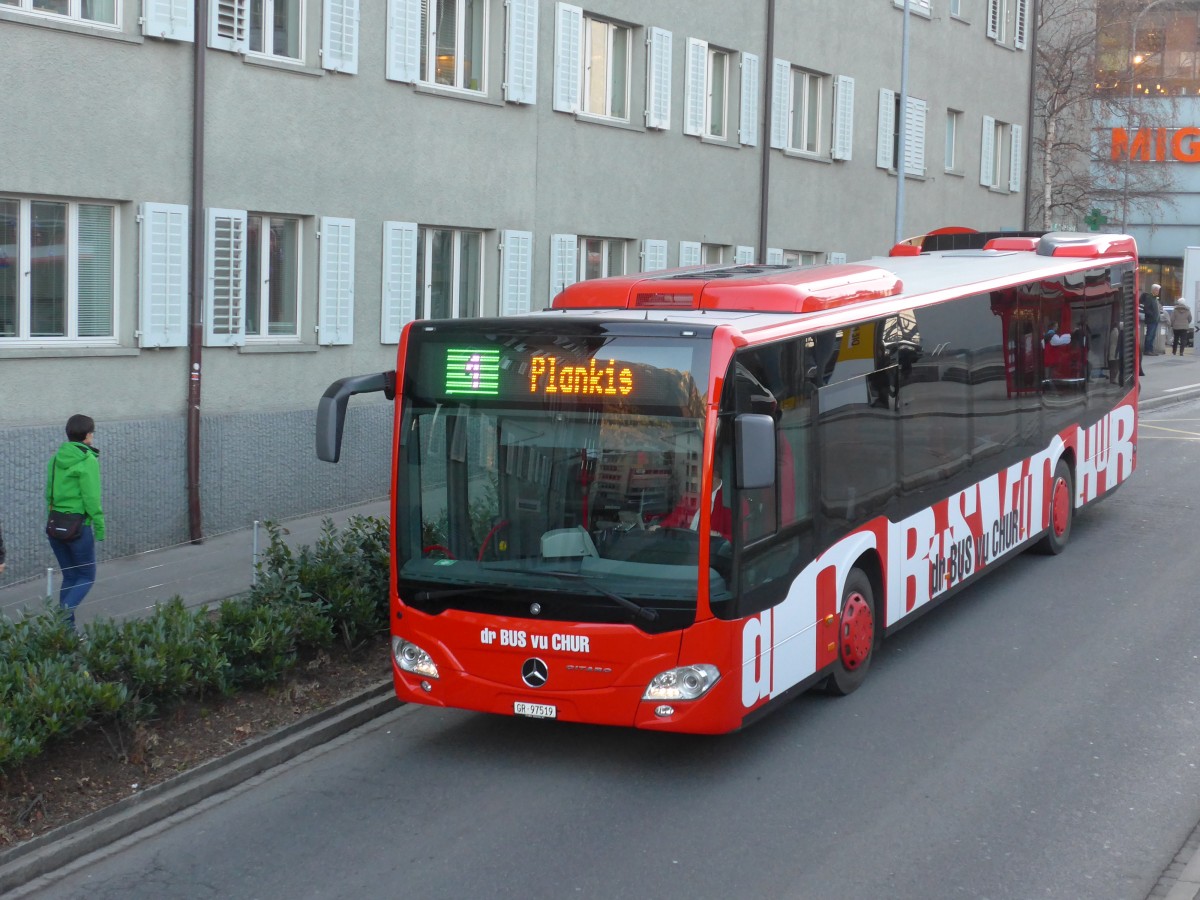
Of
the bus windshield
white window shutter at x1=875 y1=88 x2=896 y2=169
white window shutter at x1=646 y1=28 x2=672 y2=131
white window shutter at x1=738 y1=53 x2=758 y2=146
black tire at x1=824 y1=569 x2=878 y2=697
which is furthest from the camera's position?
white window shutter at x1=875 y1=88 x2=896 y2=169

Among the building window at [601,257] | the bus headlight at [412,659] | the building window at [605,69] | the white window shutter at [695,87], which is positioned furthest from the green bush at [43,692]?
the white window shutter at [695,87]

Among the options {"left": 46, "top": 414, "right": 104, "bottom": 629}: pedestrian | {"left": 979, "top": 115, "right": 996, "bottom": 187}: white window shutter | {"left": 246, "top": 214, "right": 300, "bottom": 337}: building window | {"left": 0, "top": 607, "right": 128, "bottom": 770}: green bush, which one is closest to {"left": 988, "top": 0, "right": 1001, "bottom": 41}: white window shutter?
{"left": 979, "top": 115, "right": 996, "bottom": 187}: white window shutter

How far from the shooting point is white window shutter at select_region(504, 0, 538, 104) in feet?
61.1

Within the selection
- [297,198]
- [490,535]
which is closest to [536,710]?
[490,535]

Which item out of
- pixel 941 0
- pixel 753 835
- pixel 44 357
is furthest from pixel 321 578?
pixel 941 0

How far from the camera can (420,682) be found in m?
8.52

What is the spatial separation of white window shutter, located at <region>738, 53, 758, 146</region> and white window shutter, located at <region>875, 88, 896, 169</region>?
497 centimetres

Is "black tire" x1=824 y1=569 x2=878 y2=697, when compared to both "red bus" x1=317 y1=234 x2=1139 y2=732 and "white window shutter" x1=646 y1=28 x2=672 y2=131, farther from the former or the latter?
A: "white window shutter" x1=646 y1=28 x2=672 y2=131

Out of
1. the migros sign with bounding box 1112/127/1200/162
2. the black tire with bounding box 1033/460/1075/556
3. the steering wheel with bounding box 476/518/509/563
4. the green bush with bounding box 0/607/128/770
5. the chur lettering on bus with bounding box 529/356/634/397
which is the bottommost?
the green bush with bounding box 0/607/128/770

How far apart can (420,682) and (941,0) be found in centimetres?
2557

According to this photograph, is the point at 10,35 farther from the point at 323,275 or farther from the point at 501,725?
the point at 501,725

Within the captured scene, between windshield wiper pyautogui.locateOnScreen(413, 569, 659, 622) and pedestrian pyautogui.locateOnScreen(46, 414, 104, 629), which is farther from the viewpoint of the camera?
pedestrian pyautogui.locateOnScreen(46, 414, 104, 629)

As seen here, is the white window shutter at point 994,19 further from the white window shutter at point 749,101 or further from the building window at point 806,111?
the white window shutter at point 749,101

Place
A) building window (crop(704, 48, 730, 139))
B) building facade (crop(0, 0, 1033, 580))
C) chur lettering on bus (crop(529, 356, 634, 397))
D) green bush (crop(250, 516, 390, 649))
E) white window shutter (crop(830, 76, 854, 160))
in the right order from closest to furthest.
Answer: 1. chur lettering on bus (crop(529, 356, 634, 397))
2. green bush (crop(250, 516, 390, 649))
3. building facade (crop(0, 0, 1033, 580))
4. building window (crop(704, 48, 730, 139))
5. white window shutter (crop(830, 76, 854, 160))
